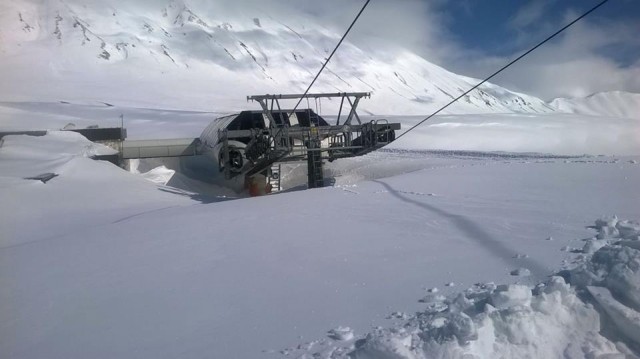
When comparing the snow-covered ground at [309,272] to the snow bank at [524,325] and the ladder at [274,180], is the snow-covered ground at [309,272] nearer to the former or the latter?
the snow bank at [524,325]

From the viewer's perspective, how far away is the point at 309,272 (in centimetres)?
388

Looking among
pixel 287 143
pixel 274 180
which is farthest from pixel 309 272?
pixel 274 180

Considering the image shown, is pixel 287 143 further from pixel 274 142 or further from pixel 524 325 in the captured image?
pixel 524 325

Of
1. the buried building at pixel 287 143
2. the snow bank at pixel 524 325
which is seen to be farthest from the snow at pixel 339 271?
the buried building at pixel 287 143

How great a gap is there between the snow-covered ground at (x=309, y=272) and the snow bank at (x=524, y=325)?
11mm

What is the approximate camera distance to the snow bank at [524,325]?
260 cm

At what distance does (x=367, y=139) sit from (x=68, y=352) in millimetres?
9085

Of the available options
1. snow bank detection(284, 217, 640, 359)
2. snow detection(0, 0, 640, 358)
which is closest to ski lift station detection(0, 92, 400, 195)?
snow detection(0, 0, 640, 358)

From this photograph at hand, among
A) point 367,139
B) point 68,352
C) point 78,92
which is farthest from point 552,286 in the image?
point 78,92

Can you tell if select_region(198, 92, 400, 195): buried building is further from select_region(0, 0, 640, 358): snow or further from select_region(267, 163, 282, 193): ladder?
select_region(0, 0, 640, 358): snow

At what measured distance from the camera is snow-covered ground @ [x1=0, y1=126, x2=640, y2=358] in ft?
9.08

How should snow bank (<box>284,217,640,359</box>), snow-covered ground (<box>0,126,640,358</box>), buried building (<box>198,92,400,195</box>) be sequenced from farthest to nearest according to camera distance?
buried building (<box>198,92,400,195</box>) → snow-covered ground (<box>0,126,640,358</box>) → snow bank (<box>284,217,640,359</box>)

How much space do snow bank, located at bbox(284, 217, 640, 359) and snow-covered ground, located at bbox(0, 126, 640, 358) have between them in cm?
1

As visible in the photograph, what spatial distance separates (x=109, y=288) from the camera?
379cm
